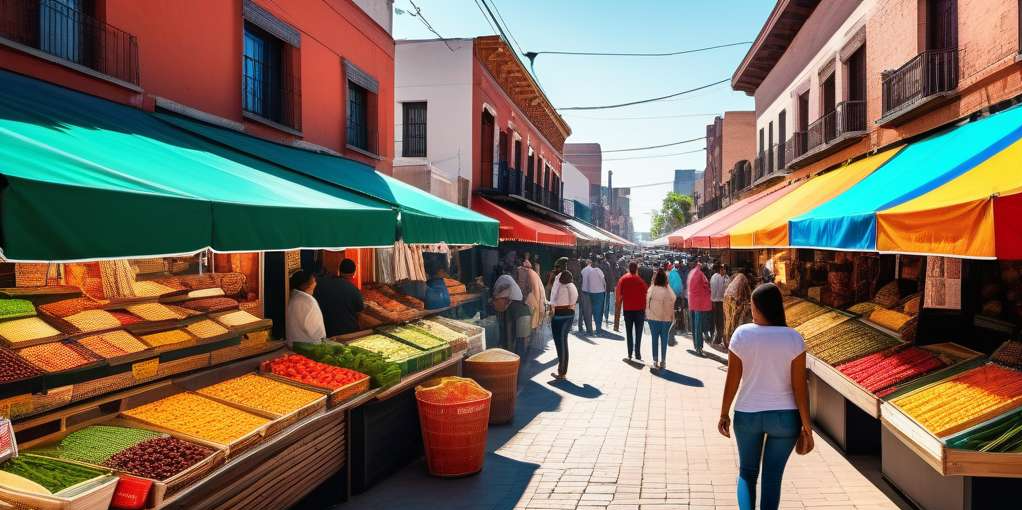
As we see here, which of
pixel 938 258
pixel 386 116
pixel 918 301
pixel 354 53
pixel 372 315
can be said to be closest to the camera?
pixel 938 258

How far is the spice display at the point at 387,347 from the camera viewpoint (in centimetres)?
704

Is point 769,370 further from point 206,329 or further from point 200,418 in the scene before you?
point 206,329

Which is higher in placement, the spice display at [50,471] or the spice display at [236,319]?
the spice display at [236,319]

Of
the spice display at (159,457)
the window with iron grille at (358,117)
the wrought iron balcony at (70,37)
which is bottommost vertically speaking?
the spice display at (159,457)

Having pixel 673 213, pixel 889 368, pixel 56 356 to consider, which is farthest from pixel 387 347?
pixel 673 213

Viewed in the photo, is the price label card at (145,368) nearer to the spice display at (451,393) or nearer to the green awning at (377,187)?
the spice display at (451,393)

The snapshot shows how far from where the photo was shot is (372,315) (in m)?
8.78

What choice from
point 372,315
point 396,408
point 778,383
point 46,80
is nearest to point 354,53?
point 372,315

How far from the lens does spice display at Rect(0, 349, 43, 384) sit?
13.3 feet

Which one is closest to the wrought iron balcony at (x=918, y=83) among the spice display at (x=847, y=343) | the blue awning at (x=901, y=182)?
the blue awning at (x=901, y=182)

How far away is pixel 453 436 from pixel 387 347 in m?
1.57

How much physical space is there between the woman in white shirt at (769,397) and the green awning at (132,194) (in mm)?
3360

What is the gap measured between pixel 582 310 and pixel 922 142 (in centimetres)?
997

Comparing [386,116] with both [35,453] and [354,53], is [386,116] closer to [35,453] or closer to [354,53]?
[354,53]
